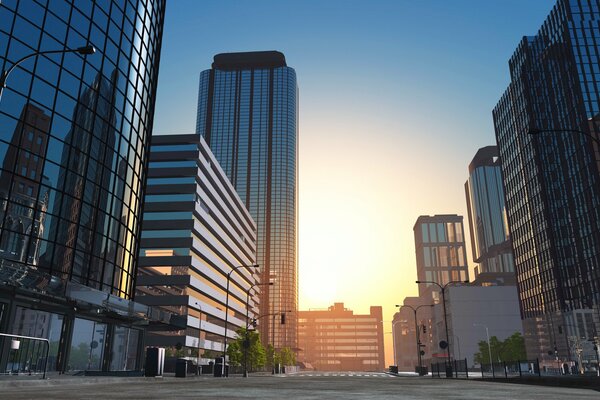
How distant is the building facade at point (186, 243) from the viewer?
90.3 m

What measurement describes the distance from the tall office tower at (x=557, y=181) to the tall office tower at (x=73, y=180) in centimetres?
8486

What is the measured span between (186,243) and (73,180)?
53.1 metres

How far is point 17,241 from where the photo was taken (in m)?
35.4

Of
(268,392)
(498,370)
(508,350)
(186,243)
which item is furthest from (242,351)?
(268,392)

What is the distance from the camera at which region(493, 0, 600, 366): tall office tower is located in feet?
335

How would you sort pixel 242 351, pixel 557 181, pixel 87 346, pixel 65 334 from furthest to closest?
1. pixel 557 181
2. pixel 242 351
3. pixel 87 346
4. pixel 65 334

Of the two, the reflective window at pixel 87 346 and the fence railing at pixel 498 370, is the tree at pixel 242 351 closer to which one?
the fence railing at pixel 498 370

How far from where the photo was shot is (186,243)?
9312cm

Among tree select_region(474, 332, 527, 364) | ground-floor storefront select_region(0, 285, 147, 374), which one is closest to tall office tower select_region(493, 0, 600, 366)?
tree select_region(474, 332, 527, 364)

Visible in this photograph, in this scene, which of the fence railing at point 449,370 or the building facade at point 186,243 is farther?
the building facade at point 186,243

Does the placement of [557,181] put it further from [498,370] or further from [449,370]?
[449,370]

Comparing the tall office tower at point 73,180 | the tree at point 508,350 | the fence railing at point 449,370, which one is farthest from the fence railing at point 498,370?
the tree at point 508,350

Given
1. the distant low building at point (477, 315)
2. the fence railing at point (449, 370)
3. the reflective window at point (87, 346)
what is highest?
the distant low building at point (477, 315)

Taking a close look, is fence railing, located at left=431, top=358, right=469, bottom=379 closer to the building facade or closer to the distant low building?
the building facade
